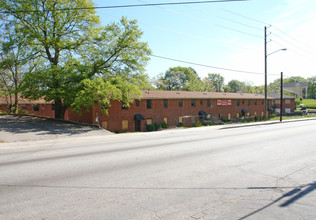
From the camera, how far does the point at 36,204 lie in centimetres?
462

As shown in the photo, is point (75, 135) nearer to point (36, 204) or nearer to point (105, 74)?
point (105, 74)

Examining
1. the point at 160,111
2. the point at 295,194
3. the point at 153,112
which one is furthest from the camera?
the point at 160,111

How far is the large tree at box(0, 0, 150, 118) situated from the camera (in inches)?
818

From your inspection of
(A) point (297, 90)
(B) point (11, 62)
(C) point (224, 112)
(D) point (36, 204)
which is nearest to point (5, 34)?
(B) point (11, 62)

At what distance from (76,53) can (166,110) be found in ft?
49.9

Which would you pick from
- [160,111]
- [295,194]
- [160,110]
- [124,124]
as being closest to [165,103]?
[160,110]

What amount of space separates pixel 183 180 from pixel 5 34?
25.9 metres

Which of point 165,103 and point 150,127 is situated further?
point 165,103

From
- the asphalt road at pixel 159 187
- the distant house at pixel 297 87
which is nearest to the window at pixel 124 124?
the asphalt road at pixel 159 187

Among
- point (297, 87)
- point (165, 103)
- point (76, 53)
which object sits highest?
point (297, 87)

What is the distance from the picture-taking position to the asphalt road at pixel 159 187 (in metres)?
4.34

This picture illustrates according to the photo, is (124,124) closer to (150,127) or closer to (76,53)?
(150,127)

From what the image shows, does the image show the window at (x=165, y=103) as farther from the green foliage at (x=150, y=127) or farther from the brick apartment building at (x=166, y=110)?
the green foliage at (x=150, y=127)

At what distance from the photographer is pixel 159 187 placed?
5586 millimetres
